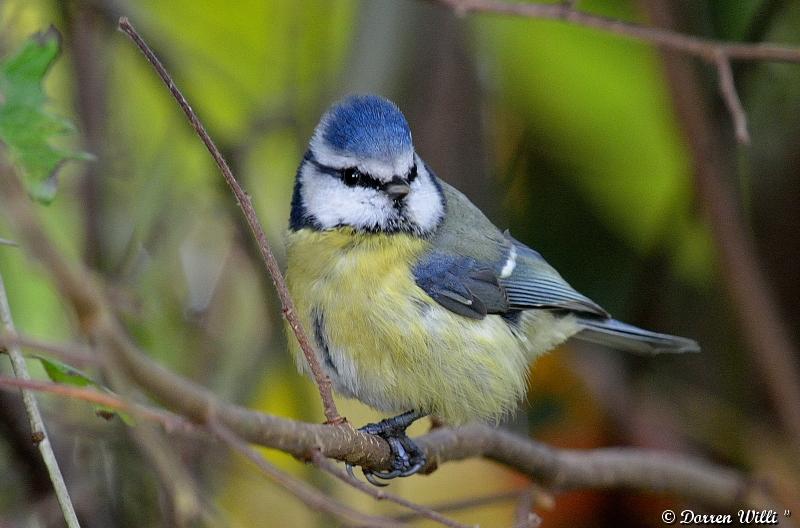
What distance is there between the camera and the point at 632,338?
197 cm

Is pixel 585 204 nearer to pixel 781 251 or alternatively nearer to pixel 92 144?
pixel 781 251

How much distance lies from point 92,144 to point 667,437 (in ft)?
4.76

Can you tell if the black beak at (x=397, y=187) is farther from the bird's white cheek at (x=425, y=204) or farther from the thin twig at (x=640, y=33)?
the thin twig at (x=640, y=33)

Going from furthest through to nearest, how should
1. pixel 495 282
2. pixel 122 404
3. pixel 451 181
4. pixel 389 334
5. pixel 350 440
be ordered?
pixel 451 181, pixel 495 282, pixel 389 334, pixel 350 440, pixel 122 404

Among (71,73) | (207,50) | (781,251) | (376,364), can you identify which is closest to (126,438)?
(376,364)

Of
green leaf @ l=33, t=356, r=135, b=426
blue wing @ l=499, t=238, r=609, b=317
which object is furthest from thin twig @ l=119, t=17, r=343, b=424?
blue wing @ l=499, t=238, r=609, b=317

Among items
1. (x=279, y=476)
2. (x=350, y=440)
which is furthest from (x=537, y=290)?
(x=279, y=476)

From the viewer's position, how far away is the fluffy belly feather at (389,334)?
158cm

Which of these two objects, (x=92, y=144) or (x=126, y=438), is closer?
(x=126, y=438)

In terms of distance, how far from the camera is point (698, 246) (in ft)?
8.20

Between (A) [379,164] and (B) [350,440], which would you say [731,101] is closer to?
(A) [379,164]

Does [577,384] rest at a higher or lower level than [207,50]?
lower

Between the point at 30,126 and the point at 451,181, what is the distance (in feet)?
4.59

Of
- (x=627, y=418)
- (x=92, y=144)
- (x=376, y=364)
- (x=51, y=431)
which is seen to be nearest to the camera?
(x=376, y=364)
